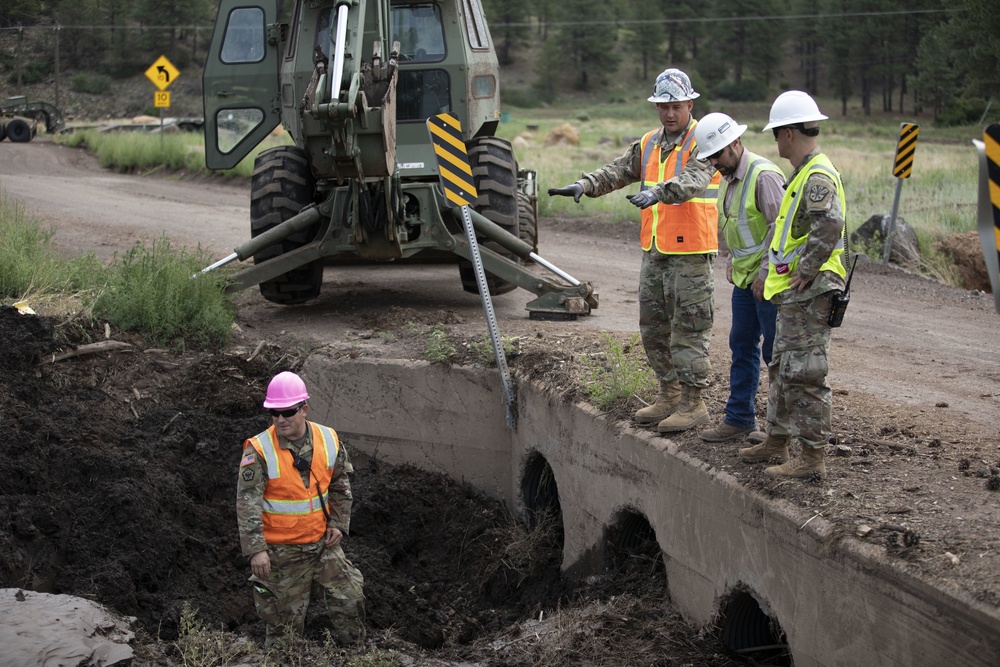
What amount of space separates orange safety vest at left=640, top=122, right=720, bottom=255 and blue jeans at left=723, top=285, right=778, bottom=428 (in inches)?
14.9

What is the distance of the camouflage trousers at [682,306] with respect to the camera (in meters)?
6.38

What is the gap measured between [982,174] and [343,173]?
605cm

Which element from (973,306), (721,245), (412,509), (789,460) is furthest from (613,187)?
(721,245)

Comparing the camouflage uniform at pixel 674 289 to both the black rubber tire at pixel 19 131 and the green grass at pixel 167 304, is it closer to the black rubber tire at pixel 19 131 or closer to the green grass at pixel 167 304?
the green grass at pixel 167 304

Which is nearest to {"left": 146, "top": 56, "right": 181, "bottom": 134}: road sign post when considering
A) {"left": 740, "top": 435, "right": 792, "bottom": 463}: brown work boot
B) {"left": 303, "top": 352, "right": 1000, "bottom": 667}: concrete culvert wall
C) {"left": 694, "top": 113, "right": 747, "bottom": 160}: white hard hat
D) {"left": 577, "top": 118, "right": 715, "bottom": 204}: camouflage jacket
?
{"left": 303, "top": 352, "right": 1000, "bottom": 667}: concrete culvert wall

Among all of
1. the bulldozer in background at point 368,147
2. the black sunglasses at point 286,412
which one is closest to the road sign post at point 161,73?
the bulldozer in background at point 368,147

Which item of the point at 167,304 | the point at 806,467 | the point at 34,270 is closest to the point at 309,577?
the point at 806,467

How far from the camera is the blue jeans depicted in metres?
6.01

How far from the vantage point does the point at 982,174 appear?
3.95 m

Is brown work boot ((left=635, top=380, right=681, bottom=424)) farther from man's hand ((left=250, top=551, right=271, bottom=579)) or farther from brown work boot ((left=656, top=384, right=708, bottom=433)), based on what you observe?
man's hand ((left=250, top=551, right=271, bottom=579))

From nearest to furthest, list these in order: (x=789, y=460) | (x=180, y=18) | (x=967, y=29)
→ (x=789, y=460), (x=180, y=18), (x=967, y=29)

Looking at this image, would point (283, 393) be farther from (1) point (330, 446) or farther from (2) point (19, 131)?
(2) point (19, 131)

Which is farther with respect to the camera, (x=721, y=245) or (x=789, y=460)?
(x=721, y=245)

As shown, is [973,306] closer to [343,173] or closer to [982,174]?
[343,173]
